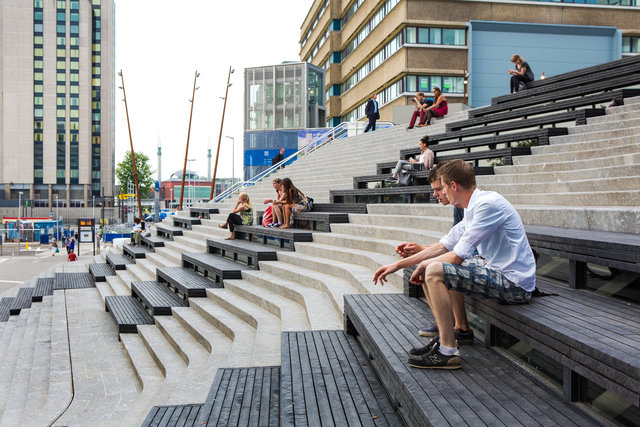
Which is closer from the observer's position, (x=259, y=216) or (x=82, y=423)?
A: (x=82, y=423)

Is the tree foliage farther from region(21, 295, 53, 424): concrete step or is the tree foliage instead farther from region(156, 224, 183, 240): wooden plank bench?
region(21, 295, 53, 424): concrete step

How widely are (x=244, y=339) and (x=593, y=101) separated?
7.82 m

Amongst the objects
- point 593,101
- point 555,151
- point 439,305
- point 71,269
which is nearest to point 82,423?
point 439,305

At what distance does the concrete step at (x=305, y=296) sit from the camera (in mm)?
5645

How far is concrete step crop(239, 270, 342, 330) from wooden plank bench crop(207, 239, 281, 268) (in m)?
0.38

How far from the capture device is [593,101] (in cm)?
979

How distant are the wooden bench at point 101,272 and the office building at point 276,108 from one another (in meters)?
19.8

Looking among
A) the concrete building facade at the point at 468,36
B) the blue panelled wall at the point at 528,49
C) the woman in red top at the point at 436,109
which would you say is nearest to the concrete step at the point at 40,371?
the woman in red top at the point at 436,109

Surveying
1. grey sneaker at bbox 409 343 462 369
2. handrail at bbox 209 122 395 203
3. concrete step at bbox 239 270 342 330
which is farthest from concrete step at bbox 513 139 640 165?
handrail at bbox 209 122 395 203

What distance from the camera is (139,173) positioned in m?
98.5

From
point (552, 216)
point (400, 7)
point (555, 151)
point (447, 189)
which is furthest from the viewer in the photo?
point (400, 7)

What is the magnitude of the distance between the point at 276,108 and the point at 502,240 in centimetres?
3454

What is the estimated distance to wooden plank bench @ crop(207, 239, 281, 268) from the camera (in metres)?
9.58

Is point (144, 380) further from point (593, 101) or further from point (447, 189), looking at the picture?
point (593, 101)
